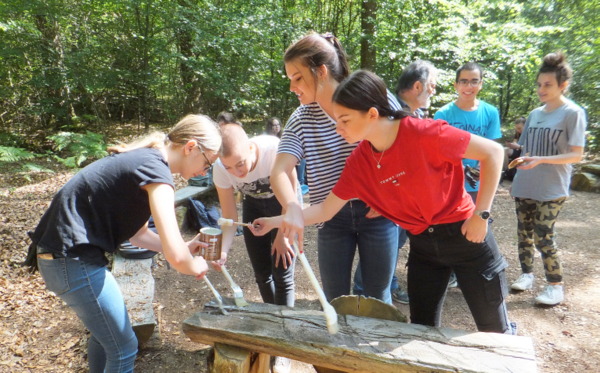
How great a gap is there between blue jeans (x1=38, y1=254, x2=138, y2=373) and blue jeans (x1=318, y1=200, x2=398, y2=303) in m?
1.02

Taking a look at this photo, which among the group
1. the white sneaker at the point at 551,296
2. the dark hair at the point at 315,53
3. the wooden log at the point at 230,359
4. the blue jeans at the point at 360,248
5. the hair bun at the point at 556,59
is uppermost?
the hair bun at the point at 556,59

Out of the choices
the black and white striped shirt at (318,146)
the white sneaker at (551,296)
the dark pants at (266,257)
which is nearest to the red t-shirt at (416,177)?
the black and white striped shirt at (318,146)

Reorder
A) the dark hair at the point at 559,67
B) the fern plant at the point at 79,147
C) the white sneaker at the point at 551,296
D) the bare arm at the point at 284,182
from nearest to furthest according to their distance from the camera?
the bare arm at the point at 284,182, the dark hair at the point at 559,67, the white sneaker at the point at 551,296, the fern plant at the point at 79,147

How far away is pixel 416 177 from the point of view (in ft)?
5.08

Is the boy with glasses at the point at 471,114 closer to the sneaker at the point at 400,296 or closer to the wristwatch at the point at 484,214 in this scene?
the sneaker at the point at 400,296

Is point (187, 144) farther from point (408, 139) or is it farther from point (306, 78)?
point (408, 139)

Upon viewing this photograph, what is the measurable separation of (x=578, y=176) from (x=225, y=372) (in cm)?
794

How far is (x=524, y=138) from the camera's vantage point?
322cm

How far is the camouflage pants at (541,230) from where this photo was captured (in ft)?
9.78

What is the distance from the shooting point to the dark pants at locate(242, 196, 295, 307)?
2.41m

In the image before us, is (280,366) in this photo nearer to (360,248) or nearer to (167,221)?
(360,248)

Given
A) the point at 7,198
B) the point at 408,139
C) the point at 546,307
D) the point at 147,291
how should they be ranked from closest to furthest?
the point at 408,139
the point at 147,291
the point at 546,307
the point at 7,198

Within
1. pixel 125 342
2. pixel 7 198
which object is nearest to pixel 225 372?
pixel 125 342

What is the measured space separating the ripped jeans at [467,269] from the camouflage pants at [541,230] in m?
1.63
